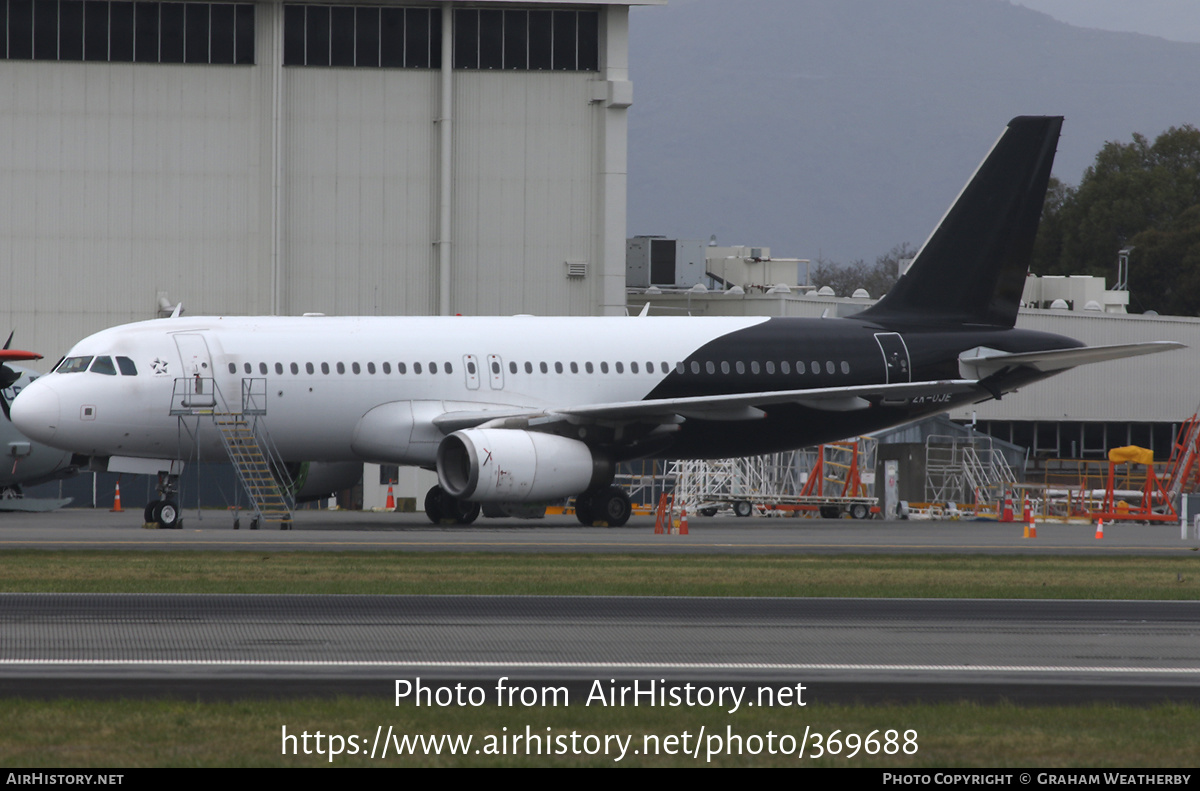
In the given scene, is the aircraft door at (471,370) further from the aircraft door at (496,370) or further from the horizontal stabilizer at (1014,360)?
the horizontal stabilizer at (1014,360)

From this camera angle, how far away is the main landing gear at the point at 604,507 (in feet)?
101

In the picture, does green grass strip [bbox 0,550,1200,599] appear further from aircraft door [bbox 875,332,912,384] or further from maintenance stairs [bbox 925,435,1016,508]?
maintenance stairs [bbox 925,435,1016,508]

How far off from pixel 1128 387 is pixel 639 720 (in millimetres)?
51025

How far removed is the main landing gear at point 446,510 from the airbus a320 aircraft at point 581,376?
→ 49 mm

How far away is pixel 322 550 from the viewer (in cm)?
2238

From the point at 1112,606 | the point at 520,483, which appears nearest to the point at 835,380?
the point at 520,483

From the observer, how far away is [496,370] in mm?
30922

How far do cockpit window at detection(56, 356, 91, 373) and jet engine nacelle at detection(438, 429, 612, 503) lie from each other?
6573mm

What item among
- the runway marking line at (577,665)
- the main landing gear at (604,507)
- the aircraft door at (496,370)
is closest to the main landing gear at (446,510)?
the main landing gear at (604,507)

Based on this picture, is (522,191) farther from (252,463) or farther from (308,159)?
(252,463)

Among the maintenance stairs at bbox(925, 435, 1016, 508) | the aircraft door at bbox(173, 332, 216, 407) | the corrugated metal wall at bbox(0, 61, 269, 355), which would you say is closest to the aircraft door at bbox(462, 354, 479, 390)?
the aircraft door at bbox(173, 332, 216, 407)

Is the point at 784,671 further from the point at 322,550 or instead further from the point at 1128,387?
the point at 1128,387

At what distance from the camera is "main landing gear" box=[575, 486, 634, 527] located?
3083cm
